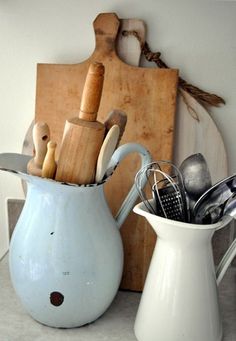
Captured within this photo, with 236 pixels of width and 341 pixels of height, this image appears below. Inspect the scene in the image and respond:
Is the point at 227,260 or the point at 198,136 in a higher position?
the point at 198,136

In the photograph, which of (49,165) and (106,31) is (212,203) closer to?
(49,165)

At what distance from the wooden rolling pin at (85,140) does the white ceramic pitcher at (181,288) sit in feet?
0.31

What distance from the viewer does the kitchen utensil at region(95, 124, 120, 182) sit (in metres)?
0.56

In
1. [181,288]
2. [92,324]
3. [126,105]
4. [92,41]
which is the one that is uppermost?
[92,41]

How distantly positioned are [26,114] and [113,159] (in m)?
0.27

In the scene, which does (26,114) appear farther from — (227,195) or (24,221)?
(227,195)

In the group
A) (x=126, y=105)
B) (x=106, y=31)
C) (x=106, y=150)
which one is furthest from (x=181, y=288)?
(x=106, y=31)

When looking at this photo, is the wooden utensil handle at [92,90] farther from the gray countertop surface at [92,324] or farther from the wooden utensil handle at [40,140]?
the gray countertop surface at [92,324]

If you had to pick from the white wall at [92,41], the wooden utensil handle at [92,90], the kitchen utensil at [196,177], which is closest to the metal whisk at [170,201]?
the kitchen utensil at [196,177]

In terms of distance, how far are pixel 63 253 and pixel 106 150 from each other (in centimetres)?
16

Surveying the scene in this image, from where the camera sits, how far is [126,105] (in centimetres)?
73

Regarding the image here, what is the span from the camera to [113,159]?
0.64 metres

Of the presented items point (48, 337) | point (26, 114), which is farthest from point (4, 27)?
point (48, 337)

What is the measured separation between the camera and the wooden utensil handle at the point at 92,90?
57 centimetres
